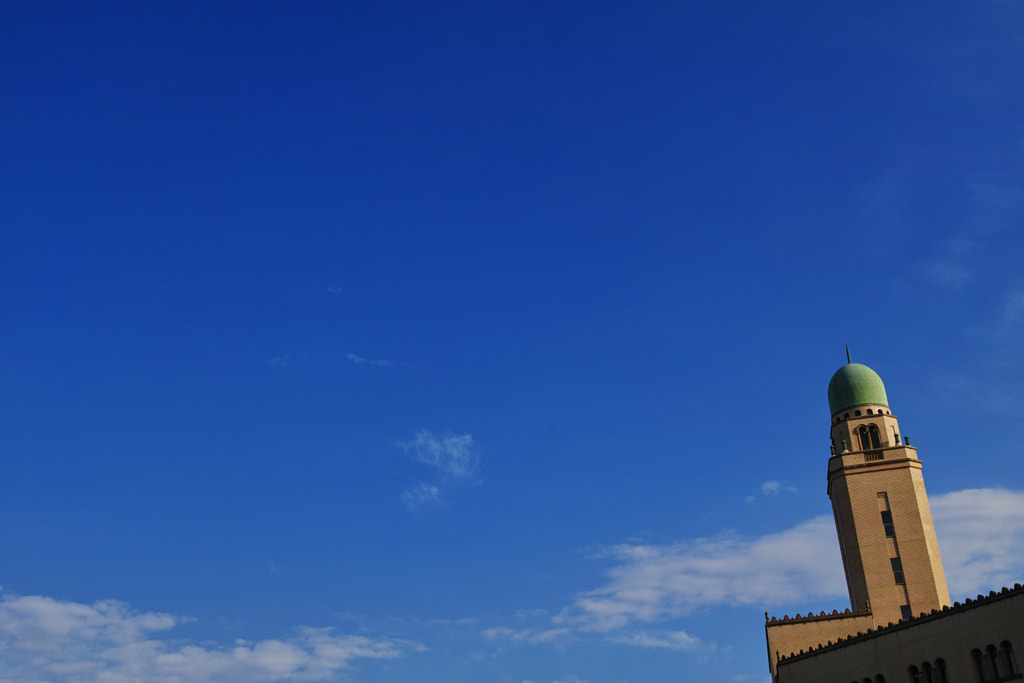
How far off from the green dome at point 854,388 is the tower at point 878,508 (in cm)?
9

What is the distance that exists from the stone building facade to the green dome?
0.09 m

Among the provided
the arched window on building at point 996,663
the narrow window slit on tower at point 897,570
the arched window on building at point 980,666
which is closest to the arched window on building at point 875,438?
the narrow window slit on tower at point 897,570

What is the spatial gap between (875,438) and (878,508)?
21.9 ft

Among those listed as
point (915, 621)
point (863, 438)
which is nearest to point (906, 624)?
point (915, 621)

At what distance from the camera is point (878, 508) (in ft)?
228

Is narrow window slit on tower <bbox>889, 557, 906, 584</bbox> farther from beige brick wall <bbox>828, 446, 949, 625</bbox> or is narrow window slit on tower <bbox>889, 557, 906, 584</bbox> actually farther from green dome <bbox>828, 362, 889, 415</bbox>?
green dome <bbox>828, 362, 889, 415</bbox>

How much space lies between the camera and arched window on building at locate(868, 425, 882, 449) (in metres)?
72.9

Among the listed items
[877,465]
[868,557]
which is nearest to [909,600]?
[868,557]

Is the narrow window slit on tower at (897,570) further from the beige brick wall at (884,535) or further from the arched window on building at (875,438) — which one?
the arched window on building at (875,438)

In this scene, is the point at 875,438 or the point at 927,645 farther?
the point at 875,438

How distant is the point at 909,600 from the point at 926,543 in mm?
4915

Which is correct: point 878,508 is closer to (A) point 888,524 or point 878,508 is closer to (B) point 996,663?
(A) point 888,524

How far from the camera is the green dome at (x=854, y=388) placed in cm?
7538

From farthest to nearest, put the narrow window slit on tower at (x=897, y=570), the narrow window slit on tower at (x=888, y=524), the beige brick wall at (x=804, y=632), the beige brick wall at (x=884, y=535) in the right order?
the narrow window slit on tower at (x=888, y=524) → the narrow window slit on tower at (x=897, y=570) → the beige brick wall at (x=884, y=535) → the beige brick wall at (x=804, y=632)
